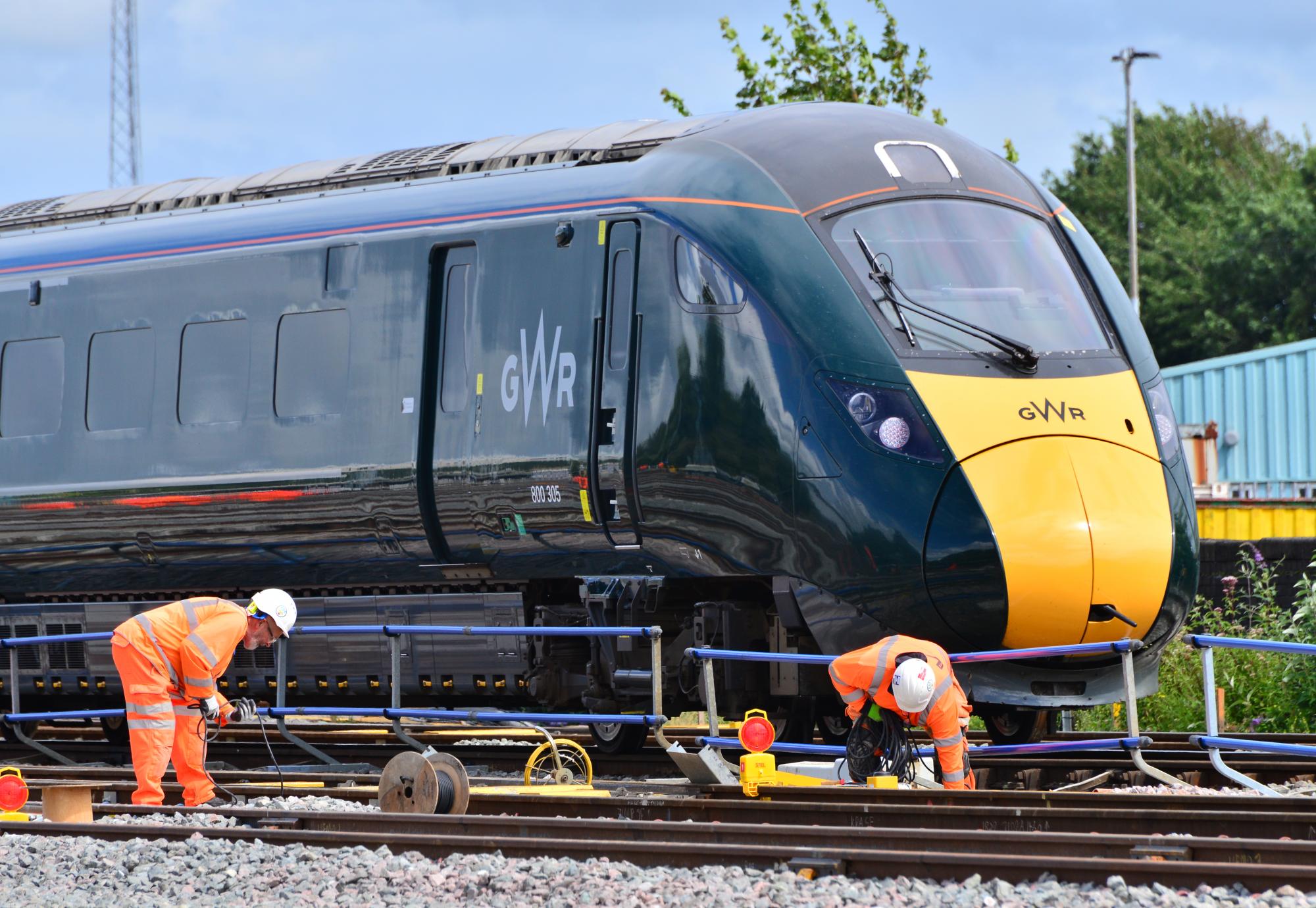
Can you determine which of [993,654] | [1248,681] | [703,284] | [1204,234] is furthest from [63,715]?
[1204,234]

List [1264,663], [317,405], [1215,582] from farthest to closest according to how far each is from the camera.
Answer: [1215,582] < [1264,663] < [317,405]

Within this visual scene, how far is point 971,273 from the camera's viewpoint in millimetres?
9578

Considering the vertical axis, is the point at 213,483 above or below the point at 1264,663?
above

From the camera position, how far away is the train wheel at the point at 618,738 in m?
10.9

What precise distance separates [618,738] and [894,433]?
121 inches

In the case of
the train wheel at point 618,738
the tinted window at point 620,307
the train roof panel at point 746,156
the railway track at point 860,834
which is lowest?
the railway track at point 860,834

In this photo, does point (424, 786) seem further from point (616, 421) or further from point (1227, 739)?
point (1227, 739)

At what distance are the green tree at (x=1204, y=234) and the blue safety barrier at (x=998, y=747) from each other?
Result: 4604 cm

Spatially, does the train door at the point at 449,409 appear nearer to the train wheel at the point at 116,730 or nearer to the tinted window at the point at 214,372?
the tinted window at the point at 214,372

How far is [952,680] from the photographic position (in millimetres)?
8305

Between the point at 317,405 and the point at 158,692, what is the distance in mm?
2589

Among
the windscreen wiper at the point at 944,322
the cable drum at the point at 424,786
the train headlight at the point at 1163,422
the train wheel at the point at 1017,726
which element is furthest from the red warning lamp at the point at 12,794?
the train headlight at the point at 1163,422

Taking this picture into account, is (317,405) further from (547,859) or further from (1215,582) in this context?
(1215,582)

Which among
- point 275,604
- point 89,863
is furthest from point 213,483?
point 89,863
